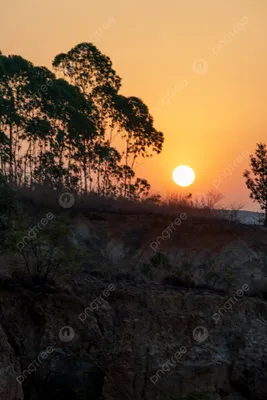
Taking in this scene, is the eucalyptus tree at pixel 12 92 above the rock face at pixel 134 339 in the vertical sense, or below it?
above

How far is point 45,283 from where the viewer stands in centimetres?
1991

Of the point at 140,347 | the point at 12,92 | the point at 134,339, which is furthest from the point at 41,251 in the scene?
the point at 12,92

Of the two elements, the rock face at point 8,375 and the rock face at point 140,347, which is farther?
the rock face at point 140,347

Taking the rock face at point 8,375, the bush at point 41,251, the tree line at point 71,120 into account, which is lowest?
the rock face at point 8,375

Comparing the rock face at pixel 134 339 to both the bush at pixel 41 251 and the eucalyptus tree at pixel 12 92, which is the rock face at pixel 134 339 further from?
the eucalyptus tree at pixel 12 92

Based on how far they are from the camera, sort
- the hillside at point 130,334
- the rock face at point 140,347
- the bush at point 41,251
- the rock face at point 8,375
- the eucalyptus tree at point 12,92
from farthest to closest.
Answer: the eucalyptus tree at point 12,92 → the bush at point 41,251 → the rock face at point 140,347 → the hillside at point 130,334 → the rock face at point 8,375

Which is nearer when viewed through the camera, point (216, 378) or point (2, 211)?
point (216, 378)

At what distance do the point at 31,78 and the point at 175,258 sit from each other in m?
17.6

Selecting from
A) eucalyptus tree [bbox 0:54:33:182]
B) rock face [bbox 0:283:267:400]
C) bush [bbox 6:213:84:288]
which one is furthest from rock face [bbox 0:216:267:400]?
eucalyptus tree [bbox 0:54:33:182]

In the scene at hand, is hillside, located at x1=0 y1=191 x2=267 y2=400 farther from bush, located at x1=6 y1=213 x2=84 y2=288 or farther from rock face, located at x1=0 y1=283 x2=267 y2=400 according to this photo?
bush, located at x1=6 y1=213 x2=84 y2=288

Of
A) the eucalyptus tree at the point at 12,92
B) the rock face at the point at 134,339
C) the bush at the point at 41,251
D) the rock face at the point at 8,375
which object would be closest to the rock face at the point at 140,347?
the rock face at the point at 134,339

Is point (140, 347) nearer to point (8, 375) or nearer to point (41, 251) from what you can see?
point (41, 251)

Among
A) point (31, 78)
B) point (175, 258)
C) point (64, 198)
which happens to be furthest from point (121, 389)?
point (31, 78)

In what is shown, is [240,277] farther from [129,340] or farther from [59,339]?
[59,339]
